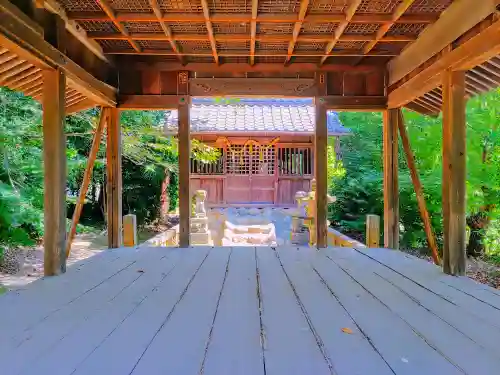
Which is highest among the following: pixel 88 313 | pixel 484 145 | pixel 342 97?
pixel 342 97

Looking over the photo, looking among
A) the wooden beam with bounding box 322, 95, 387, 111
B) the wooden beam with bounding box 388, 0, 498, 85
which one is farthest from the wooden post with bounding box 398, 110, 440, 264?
the wooden beam with bounding box 388, 0, 498, 85

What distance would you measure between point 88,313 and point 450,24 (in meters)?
3.55

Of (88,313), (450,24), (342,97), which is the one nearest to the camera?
(88,313)

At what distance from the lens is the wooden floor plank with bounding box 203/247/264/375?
1616 mm

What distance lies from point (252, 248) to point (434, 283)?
7.59 feet

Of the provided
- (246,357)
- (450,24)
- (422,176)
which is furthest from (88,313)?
(422,176)

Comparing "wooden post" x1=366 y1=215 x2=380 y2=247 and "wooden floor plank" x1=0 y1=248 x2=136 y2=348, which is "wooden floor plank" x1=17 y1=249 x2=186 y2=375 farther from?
"wooden post" x1=366 y1=215 x2=380 y2=247

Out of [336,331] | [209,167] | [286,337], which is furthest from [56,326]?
[209,167]

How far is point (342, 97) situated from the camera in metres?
5.10

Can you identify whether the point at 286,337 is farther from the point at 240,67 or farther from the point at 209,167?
the point at 209,167

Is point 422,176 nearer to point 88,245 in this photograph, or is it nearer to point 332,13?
point 332,13

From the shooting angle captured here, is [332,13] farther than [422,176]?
No

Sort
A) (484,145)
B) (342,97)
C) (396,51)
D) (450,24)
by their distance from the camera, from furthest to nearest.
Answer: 1. (484,145)
2. (342,97)
3. (396,51)
4. (450,24)

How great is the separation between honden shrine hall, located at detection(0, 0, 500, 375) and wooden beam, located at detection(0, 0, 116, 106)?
0.02 metres
